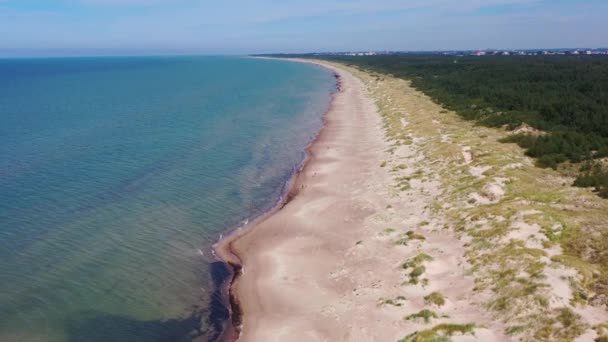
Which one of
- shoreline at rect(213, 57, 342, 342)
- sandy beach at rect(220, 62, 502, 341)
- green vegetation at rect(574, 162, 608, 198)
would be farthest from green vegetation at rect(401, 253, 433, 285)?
green vegetation at rect(574, 162, 608, 198)

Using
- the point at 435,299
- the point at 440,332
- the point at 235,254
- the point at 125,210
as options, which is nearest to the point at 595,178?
the point at 435,299

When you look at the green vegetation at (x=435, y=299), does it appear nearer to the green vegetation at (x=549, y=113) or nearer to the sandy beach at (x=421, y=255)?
the sandy beach at (x=421, y=255)

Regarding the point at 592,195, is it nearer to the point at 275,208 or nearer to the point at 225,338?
the point at 275,208

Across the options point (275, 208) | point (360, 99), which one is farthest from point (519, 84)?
point (275, 208)

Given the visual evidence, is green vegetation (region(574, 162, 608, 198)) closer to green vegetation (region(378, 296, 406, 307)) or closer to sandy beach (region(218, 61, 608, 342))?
sandy beach (region(218, 61, 608, 342))

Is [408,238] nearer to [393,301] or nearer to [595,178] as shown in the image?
[393,301]
